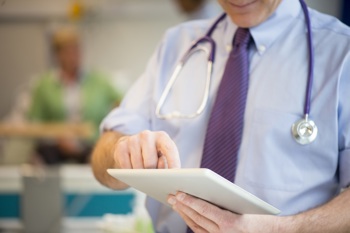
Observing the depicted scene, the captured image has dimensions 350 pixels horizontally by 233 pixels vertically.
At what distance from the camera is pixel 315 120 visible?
106cm

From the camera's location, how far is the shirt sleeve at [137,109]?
1234 millimetres

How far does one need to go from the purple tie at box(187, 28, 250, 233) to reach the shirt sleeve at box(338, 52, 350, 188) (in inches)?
8.2

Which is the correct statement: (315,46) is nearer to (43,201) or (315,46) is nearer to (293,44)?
(293,44)

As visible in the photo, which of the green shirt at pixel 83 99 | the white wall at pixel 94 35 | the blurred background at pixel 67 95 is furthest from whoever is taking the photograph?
the white wall at pixel 94 35

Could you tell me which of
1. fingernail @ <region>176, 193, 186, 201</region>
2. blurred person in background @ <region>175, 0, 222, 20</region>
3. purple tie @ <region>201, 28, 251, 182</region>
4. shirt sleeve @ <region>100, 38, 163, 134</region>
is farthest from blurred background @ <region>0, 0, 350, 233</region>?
fingernail @ <region>176, 193, 186, 201</region>

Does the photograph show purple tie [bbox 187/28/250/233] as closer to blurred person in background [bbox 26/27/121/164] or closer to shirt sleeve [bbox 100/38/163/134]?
shirt sleeve [bbox 100/38/163/134]

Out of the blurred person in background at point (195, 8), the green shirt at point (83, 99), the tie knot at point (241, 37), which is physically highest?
the tie knot at point (241, 37)

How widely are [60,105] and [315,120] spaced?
271 centimetres

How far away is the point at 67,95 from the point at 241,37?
2.53 metres

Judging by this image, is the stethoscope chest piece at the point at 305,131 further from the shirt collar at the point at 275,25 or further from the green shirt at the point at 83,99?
the green shirt at the point at 83,99

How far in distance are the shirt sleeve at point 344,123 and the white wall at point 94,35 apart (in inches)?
147

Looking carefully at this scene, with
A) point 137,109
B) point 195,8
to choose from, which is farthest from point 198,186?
point 195,8

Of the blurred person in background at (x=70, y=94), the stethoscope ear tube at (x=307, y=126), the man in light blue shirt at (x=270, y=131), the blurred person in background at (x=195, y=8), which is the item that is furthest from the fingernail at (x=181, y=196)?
the blurred person in background at (x=70, y=94)

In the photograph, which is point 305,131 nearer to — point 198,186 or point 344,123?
point 344,123
